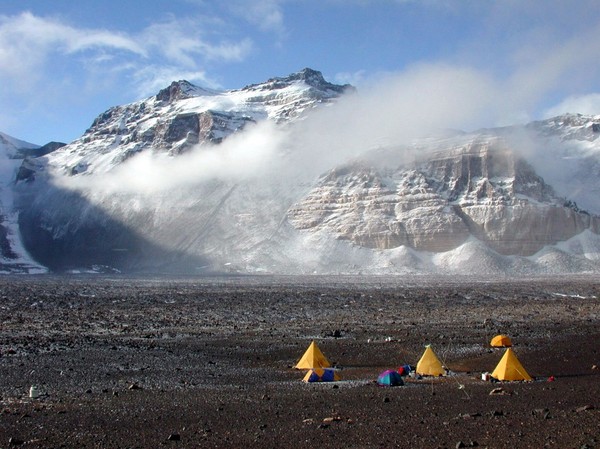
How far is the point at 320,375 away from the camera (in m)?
20.6

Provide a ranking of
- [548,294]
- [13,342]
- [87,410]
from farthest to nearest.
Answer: [548,294]
[13,342]
[87,410]

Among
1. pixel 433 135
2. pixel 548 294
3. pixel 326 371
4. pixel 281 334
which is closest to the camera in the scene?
pixel 326 371

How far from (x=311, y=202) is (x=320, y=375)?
110m

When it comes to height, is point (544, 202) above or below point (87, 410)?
above

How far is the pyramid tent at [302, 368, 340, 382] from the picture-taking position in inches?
808

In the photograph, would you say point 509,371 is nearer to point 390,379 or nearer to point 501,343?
point 390,379

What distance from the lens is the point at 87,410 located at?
636 inches

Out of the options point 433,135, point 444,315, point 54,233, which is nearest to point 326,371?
point 444,315

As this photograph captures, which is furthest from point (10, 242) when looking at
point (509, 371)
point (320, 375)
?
point (509, 371)

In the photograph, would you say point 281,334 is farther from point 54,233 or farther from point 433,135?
point 54,233

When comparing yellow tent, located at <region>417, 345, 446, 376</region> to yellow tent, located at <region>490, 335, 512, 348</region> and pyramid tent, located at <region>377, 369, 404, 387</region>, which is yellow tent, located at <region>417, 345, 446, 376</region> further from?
yellow tent, located at <region>490, 335, 512, 348</region>

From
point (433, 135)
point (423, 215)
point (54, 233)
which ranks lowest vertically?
point (54, 233)

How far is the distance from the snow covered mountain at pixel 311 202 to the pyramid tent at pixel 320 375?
3607 inches

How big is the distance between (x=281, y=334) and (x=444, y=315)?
1345 cm
